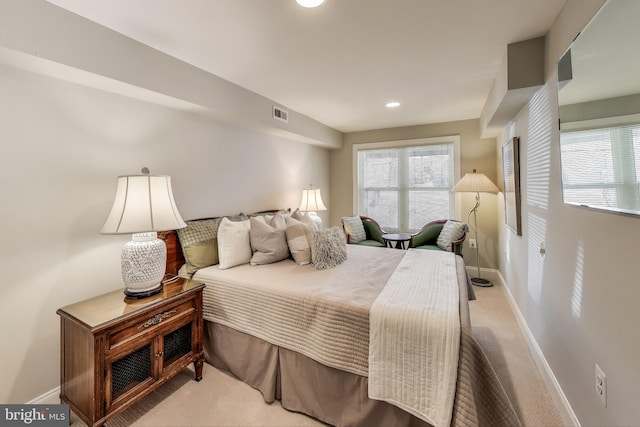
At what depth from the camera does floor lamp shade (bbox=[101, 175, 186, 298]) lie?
1580 mm

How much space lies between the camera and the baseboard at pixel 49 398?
1570 mm

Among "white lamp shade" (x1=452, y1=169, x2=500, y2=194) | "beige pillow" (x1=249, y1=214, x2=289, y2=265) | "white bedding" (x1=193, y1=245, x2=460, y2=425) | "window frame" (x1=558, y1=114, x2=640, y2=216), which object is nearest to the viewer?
"window frame" (x1=558, y1=114, x2=640, y2=216)

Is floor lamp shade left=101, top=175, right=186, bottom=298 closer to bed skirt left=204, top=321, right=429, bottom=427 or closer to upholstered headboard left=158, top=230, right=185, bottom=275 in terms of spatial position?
upholstered headboard left=158, top=230, right=185, bottom=275

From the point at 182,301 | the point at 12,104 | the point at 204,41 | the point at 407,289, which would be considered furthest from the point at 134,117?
the point at 407,289

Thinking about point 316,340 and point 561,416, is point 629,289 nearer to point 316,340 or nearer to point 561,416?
point 561,416

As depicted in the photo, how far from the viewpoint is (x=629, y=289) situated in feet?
3.25

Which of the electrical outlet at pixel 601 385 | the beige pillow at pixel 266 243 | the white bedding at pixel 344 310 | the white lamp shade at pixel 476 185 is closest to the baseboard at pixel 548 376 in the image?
the electrical outlet at pixel 601 385

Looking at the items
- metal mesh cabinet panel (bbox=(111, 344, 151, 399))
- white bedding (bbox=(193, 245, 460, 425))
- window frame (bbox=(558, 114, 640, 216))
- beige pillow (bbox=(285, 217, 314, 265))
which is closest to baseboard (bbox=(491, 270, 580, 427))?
white bedding (bbox=(193, 245, 460, 425))

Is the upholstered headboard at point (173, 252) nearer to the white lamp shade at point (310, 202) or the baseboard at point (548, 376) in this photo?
the white lamp shade at point (310, 202)

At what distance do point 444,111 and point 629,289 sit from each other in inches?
122

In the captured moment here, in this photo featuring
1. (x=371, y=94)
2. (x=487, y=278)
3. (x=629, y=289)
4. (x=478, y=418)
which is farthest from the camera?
(x=487, y=278)

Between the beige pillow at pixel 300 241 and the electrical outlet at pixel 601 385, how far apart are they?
5.85ft

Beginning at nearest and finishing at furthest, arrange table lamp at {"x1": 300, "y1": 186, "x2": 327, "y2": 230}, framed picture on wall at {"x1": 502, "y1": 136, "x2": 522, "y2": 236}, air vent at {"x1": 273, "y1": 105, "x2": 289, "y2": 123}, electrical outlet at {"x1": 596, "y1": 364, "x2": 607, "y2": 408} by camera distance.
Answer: electrical outlet at {"x1": 596, "y1": 364, "x2": 607, "y2": 408}, framed picture on wall at {"x1": 502, "y1": 136, "x2": 522, "y2": 236}, air vent at {"x1": 273, "y1": 105, "x2": 289, "y2": 123}, table lamp at {"x1": 300, "y1": 186, "x2": 327, "y2": 230}

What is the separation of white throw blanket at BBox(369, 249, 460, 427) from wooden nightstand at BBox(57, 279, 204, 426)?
1262 mm
